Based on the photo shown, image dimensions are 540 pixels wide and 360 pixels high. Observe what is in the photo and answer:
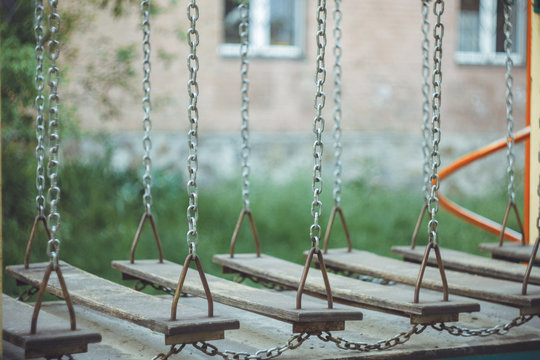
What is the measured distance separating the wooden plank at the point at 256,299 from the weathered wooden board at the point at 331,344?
202mm

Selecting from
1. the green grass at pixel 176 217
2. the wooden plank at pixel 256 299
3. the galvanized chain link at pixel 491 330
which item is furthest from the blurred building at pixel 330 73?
the galvanized chain link at pixel 491 330

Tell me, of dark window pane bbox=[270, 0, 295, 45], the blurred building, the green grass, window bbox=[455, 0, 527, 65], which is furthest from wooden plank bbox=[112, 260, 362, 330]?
window bbox=[455, 0, 527, 65]

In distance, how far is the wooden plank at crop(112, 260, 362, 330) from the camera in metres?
2.71

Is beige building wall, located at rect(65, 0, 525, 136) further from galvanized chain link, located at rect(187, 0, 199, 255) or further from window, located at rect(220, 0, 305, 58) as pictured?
galvanized chain link, located at rect(187, 0, 199, 255)

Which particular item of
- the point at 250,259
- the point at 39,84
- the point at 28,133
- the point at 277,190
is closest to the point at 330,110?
the point at 277,190

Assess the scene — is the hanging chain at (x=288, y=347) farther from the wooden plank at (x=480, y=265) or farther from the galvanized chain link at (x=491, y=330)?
the wooden plank at (x=480, y=265)

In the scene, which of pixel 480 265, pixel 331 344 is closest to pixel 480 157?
pixel 480 265

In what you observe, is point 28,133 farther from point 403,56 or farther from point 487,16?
point 487,16

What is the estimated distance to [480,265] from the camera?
3.74 meters

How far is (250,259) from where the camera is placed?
3975mm

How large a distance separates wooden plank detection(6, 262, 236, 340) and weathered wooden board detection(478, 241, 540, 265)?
167cm

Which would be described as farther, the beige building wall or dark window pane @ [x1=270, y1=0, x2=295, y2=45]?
dark window pane @ [x1=270, y1=0, x2=295, y2=45]

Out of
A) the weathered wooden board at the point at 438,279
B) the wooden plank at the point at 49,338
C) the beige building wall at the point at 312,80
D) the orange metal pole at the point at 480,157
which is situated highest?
the beige building wall at the point at 312,80

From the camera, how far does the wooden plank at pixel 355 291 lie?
2893 mm
